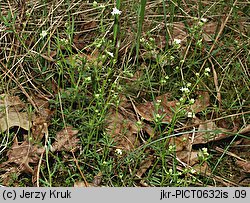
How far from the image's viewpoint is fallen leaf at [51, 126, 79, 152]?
7.51ft

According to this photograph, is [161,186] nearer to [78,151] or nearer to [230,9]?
[78,151]

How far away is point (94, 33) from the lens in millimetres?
2840

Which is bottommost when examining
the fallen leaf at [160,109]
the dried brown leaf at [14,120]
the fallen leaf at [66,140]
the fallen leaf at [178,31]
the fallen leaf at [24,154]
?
the fallen leaf at [24,154]

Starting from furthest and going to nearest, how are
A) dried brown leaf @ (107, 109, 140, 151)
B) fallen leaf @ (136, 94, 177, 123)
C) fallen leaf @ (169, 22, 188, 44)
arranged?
1. fallen leaf @ (169, 22, 188, 44)
2. fallen leaf @ (136, 94, 177, 123)
3. dried brown leaf @ (107, 109, 140, 151)

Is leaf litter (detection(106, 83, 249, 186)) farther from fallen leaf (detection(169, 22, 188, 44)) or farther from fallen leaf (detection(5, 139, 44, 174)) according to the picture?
fallen leaf (detection(169, 22, 188, 44))

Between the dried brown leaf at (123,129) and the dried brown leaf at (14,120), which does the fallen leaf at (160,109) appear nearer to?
the dried brown leaf at (123,129)

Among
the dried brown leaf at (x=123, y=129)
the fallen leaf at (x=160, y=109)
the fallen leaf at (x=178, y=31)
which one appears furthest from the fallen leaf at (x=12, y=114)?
the fallen leaf at (x=178, y=31)

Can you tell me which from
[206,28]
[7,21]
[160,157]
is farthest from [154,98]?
[7,21]

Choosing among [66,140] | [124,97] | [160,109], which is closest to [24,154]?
[66,140]

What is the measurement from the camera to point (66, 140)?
2309mm

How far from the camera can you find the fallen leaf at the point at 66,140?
2289 millimetres

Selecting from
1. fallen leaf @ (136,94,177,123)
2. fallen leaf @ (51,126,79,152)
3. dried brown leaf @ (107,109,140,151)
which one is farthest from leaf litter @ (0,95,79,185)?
fallen leaf @ (136,94,177,123)

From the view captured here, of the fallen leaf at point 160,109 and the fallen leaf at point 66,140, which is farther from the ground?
the fallen leaf at point 160,109

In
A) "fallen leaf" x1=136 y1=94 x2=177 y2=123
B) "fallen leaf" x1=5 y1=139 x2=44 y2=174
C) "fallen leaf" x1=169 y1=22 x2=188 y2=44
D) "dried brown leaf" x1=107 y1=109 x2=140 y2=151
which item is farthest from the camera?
"fallen leaf" x1=169 y1=22 x2=188 y2=44
